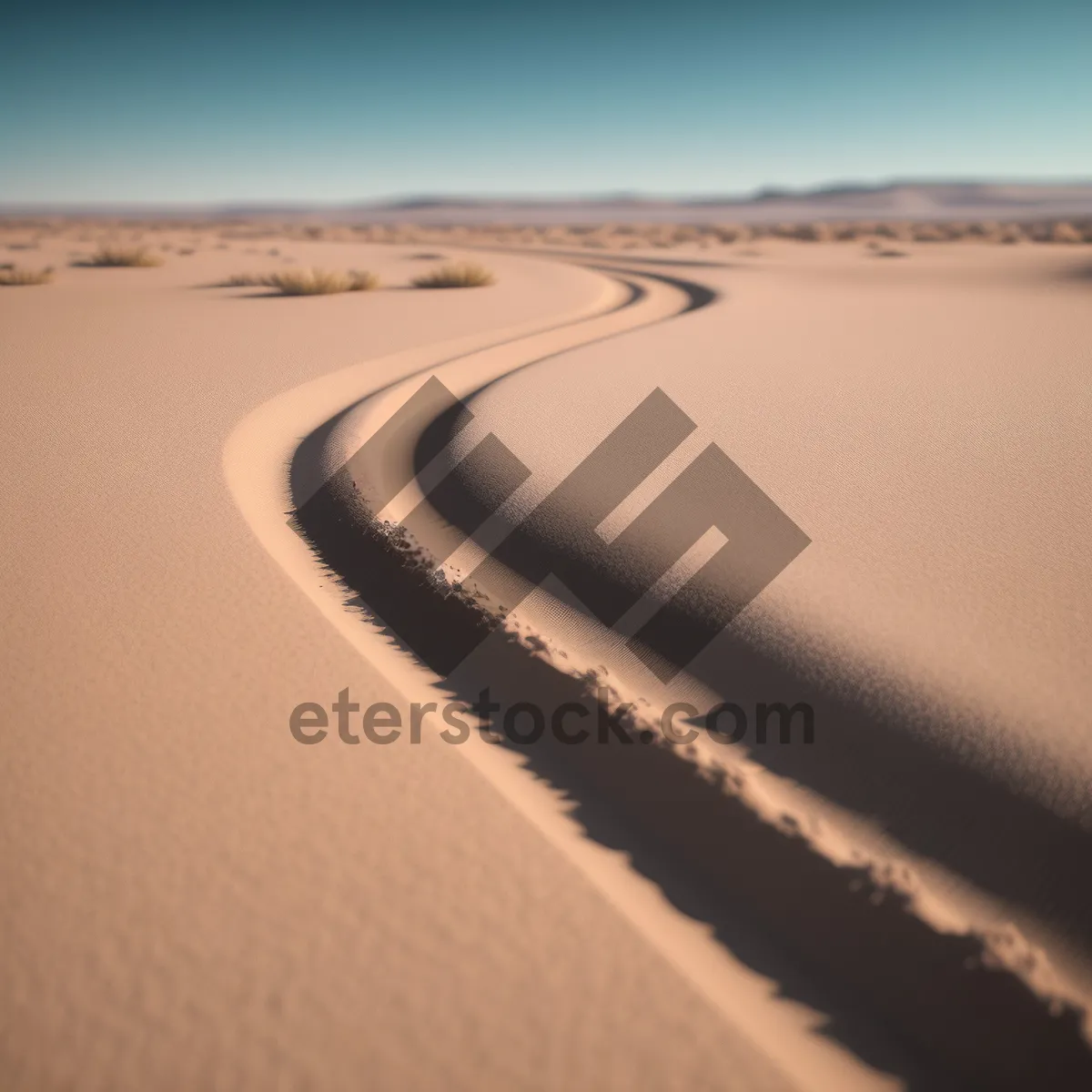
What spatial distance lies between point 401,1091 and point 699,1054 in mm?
703

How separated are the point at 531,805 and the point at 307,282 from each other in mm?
13304

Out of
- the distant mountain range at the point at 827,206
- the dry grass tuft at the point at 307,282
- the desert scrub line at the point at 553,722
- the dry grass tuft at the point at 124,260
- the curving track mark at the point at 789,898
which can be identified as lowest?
the curving track mark at the point at 789,898

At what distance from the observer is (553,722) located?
3.12 m

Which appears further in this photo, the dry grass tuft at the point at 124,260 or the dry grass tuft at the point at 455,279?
the dry grass tuft at the point at 124,260

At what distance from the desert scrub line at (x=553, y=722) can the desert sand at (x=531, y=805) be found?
70mm

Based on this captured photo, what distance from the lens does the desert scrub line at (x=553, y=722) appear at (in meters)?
2.92

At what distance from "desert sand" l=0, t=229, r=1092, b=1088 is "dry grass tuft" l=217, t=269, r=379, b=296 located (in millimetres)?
9288

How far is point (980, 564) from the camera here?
3805 mm

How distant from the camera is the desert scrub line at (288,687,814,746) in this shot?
2.92m

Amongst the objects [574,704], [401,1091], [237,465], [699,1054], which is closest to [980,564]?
[574,704]

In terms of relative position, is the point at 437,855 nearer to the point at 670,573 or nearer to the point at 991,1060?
the point at 991,1060

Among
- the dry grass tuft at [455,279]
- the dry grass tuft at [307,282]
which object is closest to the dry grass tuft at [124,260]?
the dry grass tuft at [307,282]

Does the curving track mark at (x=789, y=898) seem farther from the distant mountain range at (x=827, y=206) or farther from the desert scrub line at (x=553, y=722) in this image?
the distant mountain range at (x=827, y=206)

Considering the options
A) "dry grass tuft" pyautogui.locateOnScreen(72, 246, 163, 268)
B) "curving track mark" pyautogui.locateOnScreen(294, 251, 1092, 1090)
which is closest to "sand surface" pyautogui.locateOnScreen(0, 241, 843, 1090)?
"curving track mark" pyautogui.locateOnScreen(294, 251, 1092, 1090)
